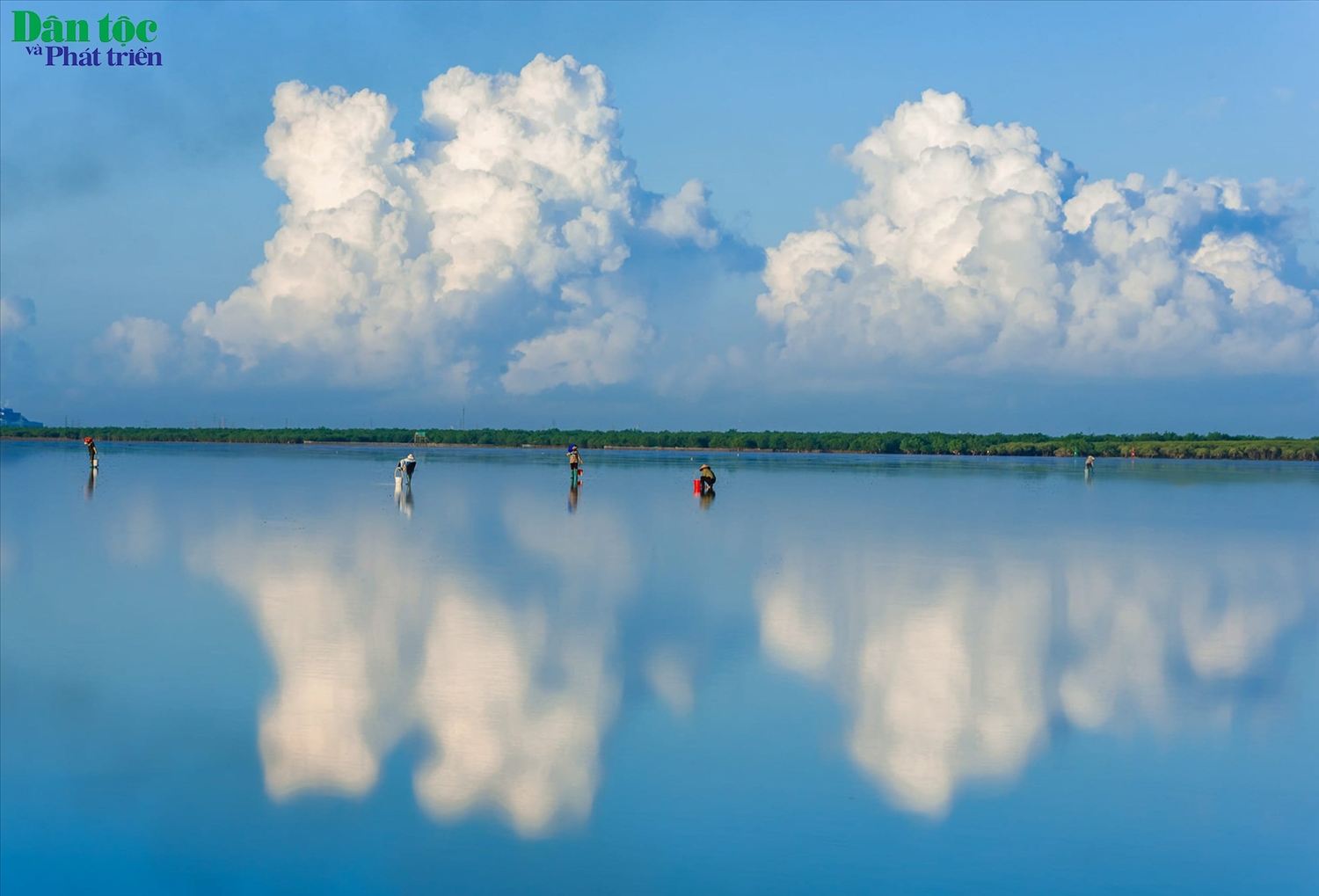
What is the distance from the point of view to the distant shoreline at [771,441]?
→ 10219cm

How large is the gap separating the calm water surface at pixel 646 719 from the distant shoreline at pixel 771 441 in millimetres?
89347

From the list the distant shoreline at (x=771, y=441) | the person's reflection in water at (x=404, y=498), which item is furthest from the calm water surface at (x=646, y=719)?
the distant shoreline at (x=771, y=441)

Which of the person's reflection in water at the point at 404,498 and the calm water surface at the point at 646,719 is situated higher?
the person's reflection in water at the point at 404,498

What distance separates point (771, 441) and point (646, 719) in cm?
11465

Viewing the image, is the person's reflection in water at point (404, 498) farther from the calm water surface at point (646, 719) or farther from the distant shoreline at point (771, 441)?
the distant shoreline at point (771, 441)

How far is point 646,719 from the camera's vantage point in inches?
345

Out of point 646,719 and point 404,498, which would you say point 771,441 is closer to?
point 404,498

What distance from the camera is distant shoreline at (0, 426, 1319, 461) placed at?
335 feet

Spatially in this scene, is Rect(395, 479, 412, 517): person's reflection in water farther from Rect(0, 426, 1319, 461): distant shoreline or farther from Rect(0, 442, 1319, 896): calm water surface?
Rect(0, 426, 1319, 461): distant shoreline

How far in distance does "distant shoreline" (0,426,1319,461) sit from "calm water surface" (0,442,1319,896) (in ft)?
293

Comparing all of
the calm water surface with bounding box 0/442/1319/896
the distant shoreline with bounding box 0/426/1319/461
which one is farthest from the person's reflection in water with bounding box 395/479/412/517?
the distant shoreline with bounding box 0/426/1319/461

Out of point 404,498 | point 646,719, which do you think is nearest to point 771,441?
point 404,498

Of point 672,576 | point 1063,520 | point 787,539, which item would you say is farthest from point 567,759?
point 1063,520

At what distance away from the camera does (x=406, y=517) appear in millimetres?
25047
